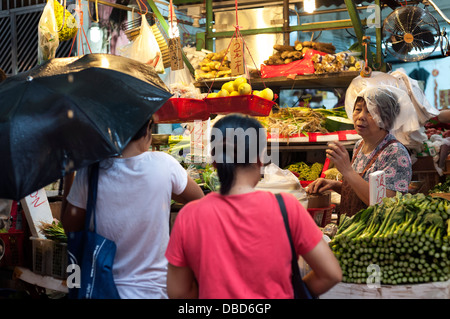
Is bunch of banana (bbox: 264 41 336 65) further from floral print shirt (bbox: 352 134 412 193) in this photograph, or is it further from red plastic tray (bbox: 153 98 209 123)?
floral print shirt (bbox: 352 134 412 193)

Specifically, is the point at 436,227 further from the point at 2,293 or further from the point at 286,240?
the point at 2,293

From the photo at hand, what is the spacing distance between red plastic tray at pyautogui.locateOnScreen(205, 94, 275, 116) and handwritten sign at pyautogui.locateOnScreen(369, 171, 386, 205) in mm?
1134

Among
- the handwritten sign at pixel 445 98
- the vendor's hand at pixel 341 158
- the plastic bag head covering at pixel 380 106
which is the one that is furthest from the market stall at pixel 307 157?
the handwritten sign at pixel 445 98

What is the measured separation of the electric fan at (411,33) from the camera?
5340 millimetres

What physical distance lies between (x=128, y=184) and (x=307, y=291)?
35.9 inches

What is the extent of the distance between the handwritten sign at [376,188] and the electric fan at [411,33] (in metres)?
2.96

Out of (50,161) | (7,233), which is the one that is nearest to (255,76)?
(7,233)

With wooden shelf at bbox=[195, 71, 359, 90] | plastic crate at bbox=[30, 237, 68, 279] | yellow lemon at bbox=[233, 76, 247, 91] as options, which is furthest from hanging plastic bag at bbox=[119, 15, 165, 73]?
plastic crate at bbox=[30, 237, 68, 279]

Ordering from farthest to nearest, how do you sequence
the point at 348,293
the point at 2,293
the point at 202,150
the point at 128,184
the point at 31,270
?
the point at 202,150 → the point at 2,293 → the point at 31,270 → the point at 348,293 → the point at 128,184

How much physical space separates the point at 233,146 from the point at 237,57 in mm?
2576

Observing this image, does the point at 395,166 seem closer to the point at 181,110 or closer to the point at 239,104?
the point at 239,104

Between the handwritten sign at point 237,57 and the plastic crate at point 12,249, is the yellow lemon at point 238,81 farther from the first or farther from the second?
the plastic crate at point 12,249

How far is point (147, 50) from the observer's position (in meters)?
4.30

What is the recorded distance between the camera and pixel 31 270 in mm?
3588
